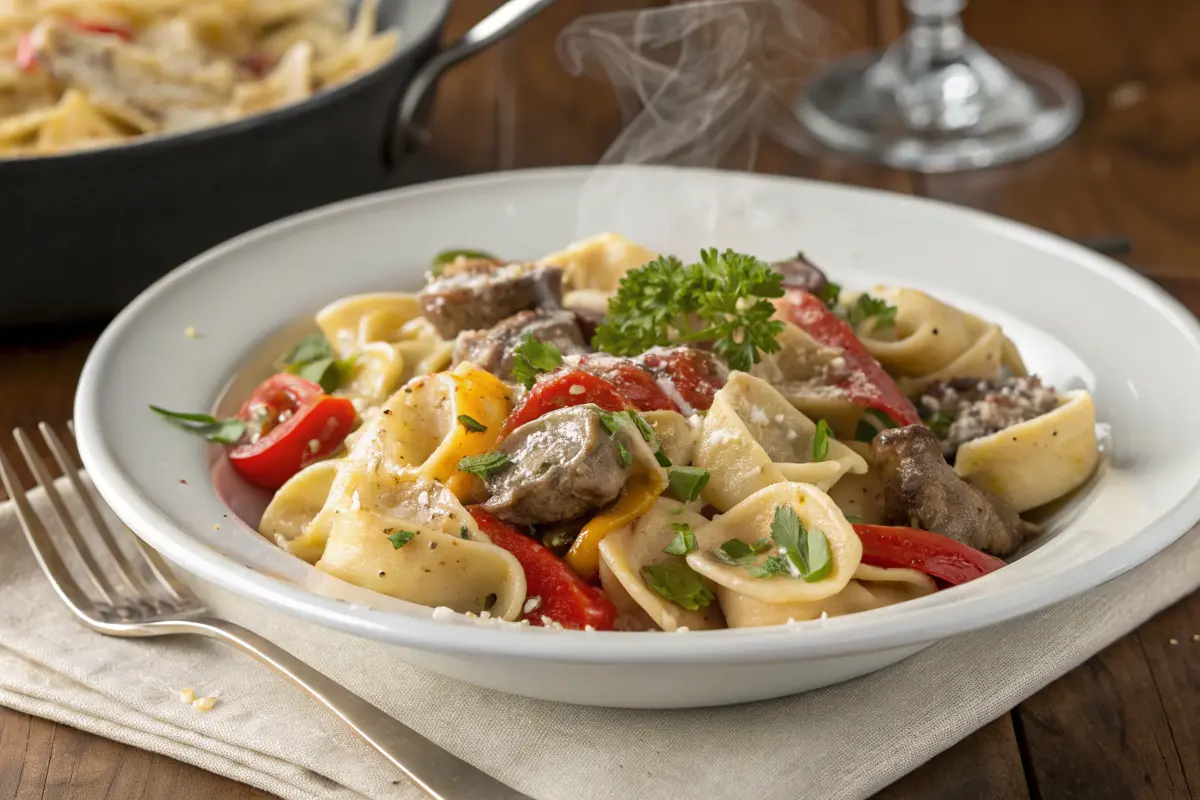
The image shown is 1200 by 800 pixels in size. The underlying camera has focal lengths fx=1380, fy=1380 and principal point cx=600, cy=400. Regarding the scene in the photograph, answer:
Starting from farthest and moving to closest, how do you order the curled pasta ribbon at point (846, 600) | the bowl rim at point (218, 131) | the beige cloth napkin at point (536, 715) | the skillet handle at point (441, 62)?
the skillet handle at point (441, 62), the bowl rim at point (218, 131), the curled pasta ribbon at point (846, 600), the beige cloth napkin at point (536, 715)

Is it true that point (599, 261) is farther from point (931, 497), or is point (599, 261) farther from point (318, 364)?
point (931, 497)

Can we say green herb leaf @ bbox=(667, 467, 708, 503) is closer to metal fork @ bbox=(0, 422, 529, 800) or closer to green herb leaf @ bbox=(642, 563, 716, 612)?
green herb leaf @ bbox=(642, 563, 716, 612)

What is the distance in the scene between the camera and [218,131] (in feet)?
→ 15.0

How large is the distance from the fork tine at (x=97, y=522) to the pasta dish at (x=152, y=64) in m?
1.31

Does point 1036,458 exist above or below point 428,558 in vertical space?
below

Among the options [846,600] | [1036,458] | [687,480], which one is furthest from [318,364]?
[1036,458]

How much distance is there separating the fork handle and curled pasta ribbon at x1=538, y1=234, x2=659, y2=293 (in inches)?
64.0

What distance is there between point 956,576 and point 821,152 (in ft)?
12.9

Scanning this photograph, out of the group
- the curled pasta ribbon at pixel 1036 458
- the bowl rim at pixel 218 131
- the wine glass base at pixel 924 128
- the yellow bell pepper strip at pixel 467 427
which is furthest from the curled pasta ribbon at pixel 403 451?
the wine glass base at pixel 924 128

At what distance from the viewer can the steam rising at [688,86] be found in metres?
4.27

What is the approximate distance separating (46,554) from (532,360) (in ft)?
4.48

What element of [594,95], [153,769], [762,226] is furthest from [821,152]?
[153,769]

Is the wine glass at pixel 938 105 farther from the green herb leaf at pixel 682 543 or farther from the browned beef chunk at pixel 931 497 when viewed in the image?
the green herb leaf at pixel 682 543

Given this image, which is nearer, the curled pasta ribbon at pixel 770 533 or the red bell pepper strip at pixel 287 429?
the curled pasta ribbon at pixel 770 533
